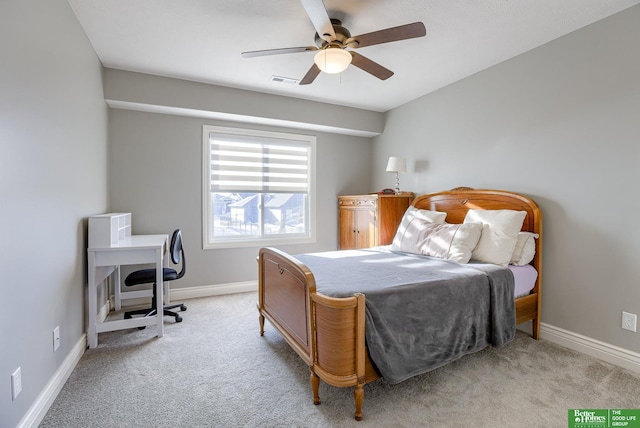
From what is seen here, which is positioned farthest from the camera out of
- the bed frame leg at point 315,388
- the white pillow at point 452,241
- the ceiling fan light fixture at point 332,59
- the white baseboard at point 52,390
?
the white pillow at point 452,241

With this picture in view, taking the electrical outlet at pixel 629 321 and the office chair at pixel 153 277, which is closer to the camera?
the electrical outlet at pixel 629 321

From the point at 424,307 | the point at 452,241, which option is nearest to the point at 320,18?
the point at 424,307

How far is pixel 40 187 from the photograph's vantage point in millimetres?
1757

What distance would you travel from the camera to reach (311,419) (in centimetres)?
169

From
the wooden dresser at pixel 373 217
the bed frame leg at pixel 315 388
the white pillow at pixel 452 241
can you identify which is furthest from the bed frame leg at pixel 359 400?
the wooden dresser at pixel 373 217

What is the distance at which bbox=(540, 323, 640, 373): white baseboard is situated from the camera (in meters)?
2.21

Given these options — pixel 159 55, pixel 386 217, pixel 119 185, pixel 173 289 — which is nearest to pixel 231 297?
pixel 173 289

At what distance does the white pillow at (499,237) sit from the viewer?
8.48 ft

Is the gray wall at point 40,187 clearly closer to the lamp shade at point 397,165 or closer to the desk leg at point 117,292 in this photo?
the desk leg at point 117,292

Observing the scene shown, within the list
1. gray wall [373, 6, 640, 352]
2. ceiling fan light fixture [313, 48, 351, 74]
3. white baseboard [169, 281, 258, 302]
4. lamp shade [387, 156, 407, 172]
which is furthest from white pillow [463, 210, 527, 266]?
white baseboard [169, 281, 258, 302]

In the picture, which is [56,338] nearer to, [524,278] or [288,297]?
[288,297]

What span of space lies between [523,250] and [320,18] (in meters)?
2.48

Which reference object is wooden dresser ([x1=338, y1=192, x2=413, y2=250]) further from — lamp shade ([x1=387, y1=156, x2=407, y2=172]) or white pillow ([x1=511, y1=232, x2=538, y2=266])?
white pillow ([x1=511, y1=232, x2=538, y2=266])

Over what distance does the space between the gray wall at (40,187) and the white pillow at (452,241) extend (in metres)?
2.92
